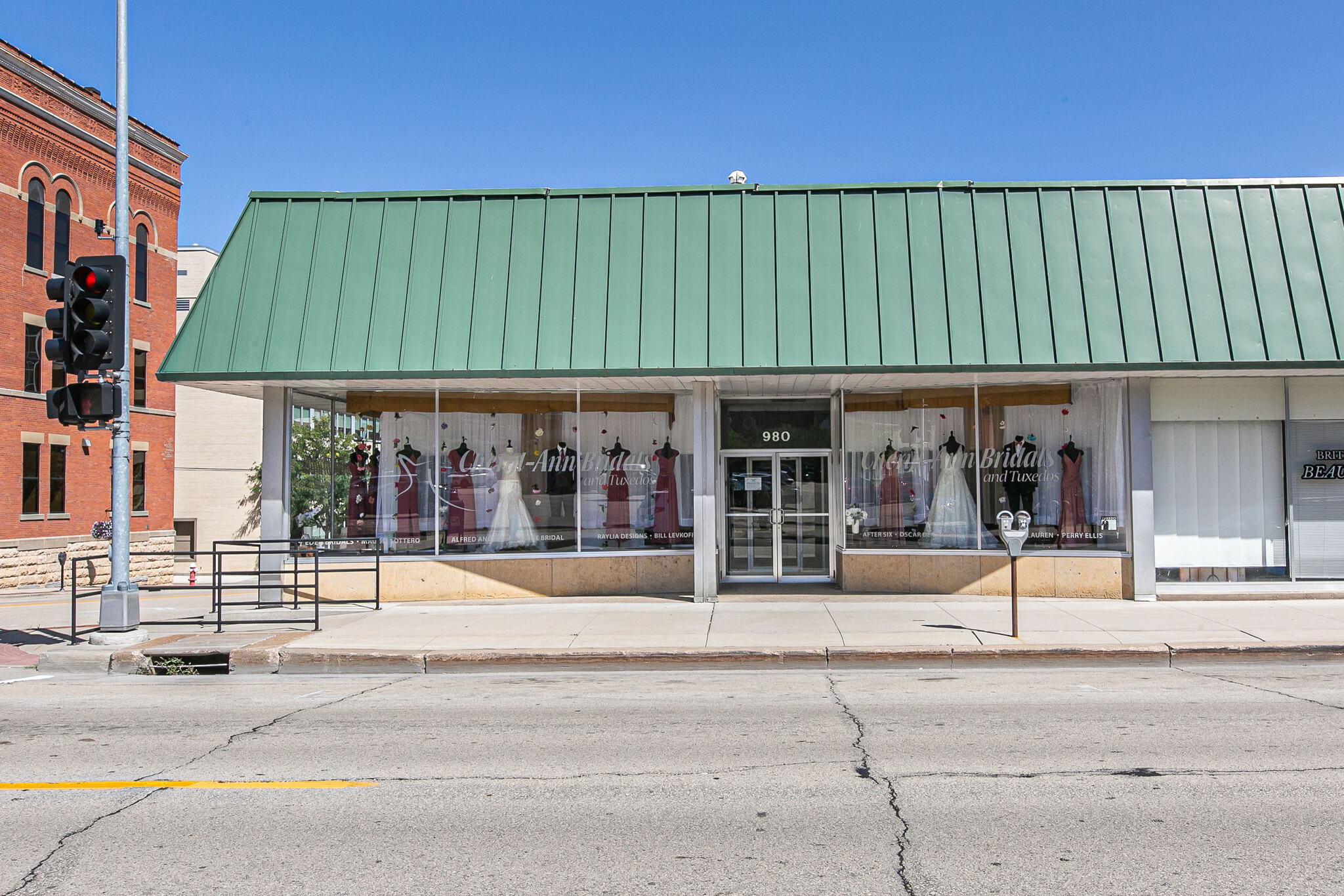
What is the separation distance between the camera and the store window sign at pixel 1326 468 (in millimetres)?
14266

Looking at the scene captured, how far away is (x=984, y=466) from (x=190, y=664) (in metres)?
11.0

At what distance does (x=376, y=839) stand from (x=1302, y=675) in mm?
8912

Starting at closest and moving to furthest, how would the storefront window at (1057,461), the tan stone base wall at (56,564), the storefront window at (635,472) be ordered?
the storefront window at (1057,461), the storefront window at (635,472), the tan stone base wall at (56,564)

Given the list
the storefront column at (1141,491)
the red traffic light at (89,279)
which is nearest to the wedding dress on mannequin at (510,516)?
the red traffic light at (89,279)

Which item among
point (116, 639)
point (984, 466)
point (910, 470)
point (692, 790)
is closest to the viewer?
point (692, 790)

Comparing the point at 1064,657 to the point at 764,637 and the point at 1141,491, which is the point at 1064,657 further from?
the point at 1141,491

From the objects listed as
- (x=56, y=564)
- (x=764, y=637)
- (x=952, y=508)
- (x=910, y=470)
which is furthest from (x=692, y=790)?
(x=56, y=564)

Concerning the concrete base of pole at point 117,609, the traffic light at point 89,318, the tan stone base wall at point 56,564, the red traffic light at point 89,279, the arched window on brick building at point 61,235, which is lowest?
the tan stone base wall at point 56,564

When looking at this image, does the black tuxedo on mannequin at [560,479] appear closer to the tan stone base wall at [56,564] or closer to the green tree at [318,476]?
the green tree at [318,476]

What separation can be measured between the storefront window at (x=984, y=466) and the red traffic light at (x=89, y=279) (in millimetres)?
10285

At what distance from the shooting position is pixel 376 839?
5.13 metres

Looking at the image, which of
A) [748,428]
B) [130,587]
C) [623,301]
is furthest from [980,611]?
[130,587]

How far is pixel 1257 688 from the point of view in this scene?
8953 millimetres

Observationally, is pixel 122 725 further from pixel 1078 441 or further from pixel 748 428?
pixel 1078 441
